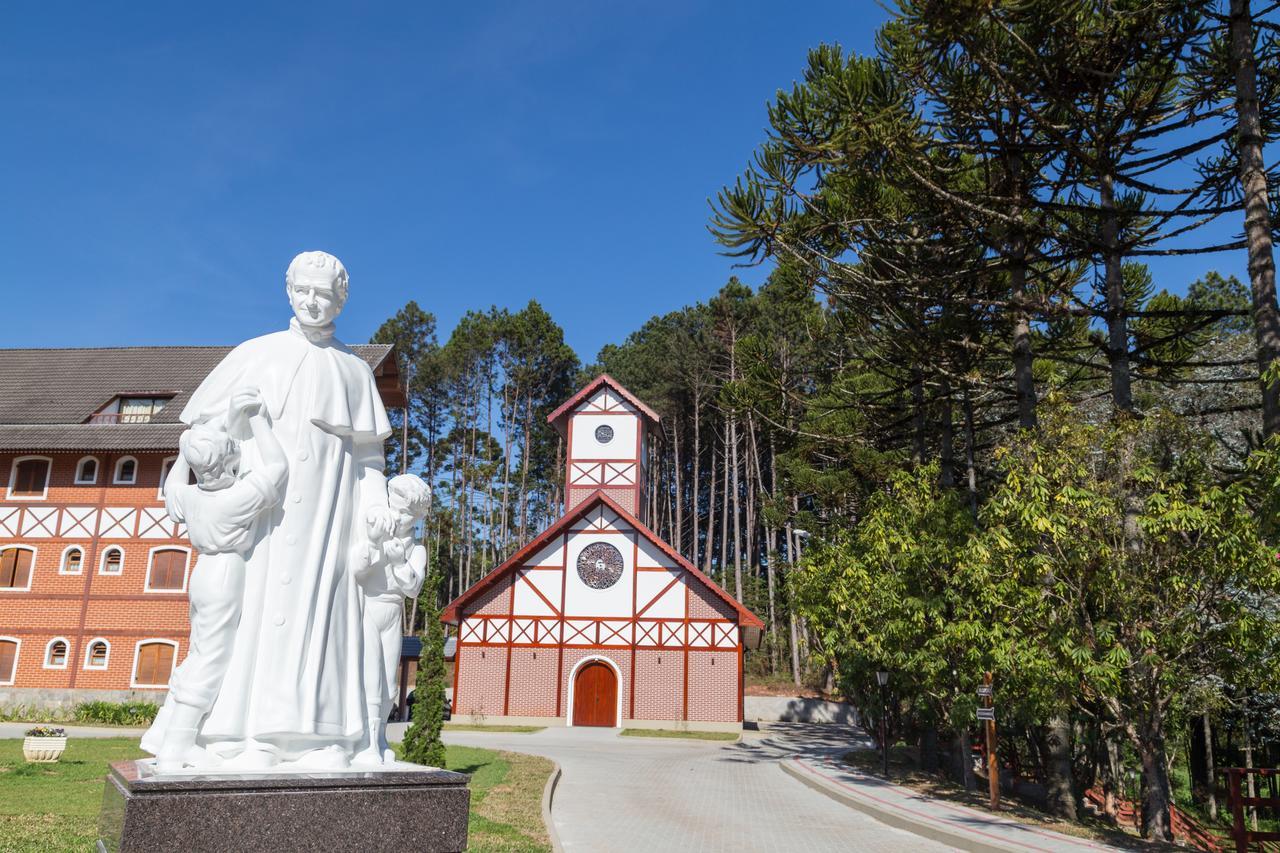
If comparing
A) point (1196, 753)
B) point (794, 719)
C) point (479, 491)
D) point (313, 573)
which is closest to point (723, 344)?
point (479, 491)

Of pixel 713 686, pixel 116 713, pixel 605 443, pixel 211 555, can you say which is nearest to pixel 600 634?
pixel 713 686

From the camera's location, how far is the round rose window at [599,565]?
2905 cm

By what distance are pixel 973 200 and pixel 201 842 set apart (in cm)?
1443

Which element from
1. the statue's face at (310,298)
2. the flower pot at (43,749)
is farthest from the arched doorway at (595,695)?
the statue's face at (310,298)

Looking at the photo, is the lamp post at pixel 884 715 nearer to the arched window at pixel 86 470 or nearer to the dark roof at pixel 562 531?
the dark roof at pixel 562 531

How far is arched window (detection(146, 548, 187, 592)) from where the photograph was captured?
2495cm

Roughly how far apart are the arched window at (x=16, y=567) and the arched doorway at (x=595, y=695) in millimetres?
16090

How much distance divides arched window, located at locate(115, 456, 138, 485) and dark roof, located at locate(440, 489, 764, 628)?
9.87 meters

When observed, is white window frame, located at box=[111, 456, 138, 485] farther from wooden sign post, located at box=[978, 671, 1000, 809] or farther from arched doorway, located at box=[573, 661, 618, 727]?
wooden sign post, located at box=[978, 671, 1000, 809]

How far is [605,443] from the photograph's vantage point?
3166 cm

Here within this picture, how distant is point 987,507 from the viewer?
11.7 metres

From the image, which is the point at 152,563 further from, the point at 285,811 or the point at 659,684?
the point at 285,811

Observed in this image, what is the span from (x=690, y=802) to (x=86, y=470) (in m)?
20.9

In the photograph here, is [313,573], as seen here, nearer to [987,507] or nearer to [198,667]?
[198,667]
